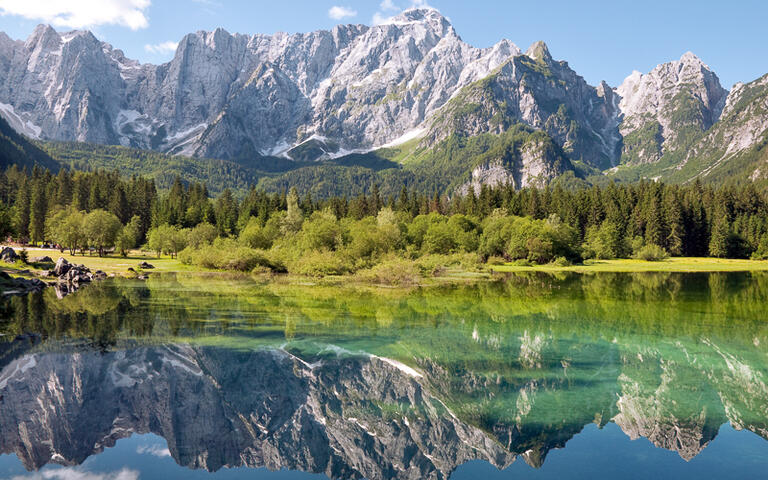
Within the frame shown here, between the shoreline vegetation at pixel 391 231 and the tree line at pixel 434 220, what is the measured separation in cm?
30

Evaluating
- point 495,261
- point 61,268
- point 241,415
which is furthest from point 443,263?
point 241,415

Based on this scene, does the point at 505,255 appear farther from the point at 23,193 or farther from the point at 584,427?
the point at 23,193

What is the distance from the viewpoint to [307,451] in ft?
39.2

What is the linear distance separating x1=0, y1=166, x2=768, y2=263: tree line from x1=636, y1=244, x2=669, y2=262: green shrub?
0.98 metres

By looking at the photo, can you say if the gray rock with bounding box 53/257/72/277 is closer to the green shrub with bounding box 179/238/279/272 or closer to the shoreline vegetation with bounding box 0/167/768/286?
the shoreline vegetation with bounding box 0/167/768/286

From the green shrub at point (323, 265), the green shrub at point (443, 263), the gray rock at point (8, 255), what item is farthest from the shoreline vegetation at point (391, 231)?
A: the gray rock at point (8, 255)

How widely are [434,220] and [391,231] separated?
20954 mm

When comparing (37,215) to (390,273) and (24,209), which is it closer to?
(24,209)

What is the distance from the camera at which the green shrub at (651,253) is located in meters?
95.3

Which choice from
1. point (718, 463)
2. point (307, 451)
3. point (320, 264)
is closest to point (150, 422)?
point (307, 451)

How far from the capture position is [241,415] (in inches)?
549

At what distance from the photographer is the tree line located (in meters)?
83.9

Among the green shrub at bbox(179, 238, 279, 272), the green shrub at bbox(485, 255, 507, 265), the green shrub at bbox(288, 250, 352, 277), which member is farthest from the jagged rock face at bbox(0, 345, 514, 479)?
the green shrub at bbox(485, 255, 507, 265)

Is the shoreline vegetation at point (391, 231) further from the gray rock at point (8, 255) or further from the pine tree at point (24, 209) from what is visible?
the gray rock at point (8, 255)
